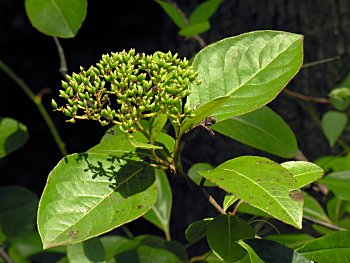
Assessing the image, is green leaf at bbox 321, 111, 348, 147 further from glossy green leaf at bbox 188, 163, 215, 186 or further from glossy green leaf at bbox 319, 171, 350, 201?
glossy green leaf at bbox 188, 163, 215, 186

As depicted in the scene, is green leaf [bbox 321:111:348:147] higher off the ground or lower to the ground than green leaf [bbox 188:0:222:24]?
lower

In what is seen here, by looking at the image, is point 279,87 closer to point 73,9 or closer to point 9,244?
point 73,9

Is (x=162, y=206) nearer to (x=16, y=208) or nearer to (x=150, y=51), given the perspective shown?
(x=16, y=208)

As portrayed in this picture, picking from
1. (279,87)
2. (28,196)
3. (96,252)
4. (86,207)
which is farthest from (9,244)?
(279,87)

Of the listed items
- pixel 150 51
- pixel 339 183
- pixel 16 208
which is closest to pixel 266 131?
pixel 339 183

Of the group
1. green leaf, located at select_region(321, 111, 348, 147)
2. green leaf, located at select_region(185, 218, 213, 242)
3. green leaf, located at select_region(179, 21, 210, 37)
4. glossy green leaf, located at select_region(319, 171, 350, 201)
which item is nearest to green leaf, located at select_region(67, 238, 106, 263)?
green leaf, located at select_region(185, 218, 213, 242)

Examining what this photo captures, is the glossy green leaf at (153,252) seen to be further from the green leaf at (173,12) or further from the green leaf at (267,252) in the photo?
the green leaf at (173,12)
